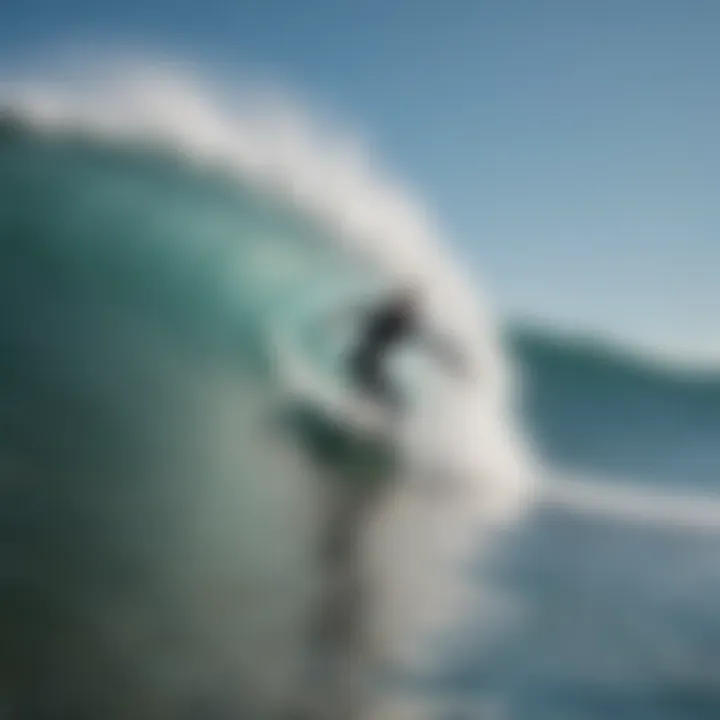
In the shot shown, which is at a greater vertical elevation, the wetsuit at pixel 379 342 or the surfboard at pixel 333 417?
the wetsuit at pixel 379 342

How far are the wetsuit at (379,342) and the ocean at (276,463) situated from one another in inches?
1.6

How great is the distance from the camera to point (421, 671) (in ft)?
4.18

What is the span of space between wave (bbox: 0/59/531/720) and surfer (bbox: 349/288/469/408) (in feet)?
0.15

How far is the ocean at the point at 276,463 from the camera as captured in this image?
129 cm

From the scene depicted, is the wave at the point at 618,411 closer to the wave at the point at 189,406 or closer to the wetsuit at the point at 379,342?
the wave at the point at 189,406

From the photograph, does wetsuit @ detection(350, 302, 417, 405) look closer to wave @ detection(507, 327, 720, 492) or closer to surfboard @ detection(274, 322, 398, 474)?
surfboard @ detection(274, 322, 398, 474)

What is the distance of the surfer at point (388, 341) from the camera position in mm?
1562

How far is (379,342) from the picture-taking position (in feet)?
5.17

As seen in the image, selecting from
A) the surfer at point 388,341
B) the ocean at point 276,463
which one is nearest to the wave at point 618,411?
the ocean at point 276,463

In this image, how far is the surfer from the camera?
156cm

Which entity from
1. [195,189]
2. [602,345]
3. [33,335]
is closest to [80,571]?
[33,335]

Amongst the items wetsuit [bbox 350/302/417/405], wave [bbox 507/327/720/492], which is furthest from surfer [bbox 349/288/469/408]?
wave [bbox 507/327/720/492]

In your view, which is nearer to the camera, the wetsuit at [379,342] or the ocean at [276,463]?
the ocean at [276,463]

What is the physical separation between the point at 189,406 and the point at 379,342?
0.40 meters
